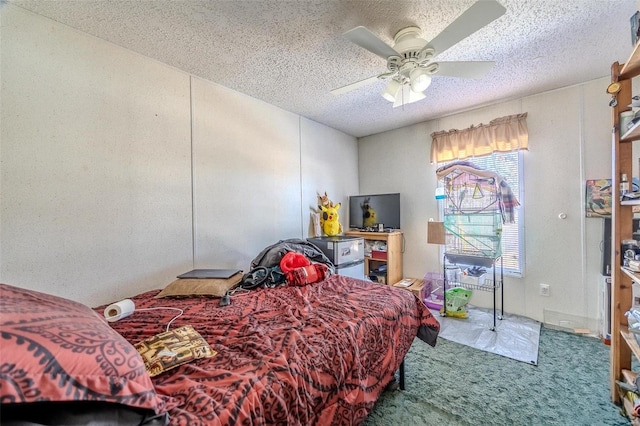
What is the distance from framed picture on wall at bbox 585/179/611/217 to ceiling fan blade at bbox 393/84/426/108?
78.9 inches

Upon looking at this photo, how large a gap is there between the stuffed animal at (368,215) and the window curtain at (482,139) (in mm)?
1126

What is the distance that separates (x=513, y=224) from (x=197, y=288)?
347 centimetres

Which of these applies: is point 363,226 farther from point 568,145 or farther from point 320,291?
point 568,145

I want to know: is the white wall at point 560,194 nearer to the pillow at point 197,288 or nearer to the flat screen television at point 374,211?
the flat screen television at point 374,211

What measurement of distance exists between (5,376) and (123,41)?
92.6 inches

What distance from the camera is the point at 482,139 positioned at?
318 cm

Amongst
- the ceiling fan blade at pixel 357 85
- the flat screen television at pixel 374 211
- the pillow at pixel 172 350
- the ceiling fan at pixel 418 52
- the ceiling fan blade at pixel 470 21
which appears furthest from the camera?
the flat screen television at pixel 374 211

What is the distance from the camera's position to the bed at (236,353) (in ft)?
1.91

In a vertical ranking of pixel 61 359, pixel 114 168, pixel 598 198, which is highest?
pixel 114 168

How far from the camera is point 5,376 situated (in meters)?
0.49

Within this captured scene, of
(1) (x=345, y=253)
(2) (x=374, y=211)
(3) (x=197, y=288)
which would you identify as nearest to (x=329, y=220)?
(1) (x=345, y=253)

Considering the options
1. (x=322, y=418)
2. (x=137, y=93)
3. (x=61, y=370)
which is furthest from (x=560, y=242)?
(x=137, y=93)

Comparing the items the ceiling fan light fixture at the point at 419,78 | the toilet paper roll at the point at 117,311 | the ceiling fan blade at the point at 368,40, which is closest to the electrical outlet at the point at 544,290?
the ceiling fan light fixture at the point at 419,78

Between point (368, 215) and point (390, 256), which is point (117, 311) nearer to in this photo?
point (390, 256)
